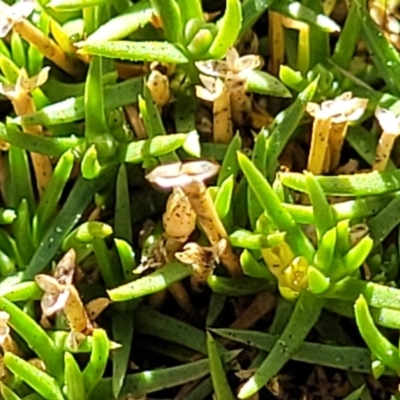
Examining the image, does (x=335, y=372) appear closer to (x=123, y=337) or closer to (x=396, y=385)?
(x=396, y=385)

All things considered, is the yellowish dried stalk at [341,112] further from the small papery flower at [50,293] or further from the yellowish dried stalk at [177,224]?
the small papery flower at [50,293]

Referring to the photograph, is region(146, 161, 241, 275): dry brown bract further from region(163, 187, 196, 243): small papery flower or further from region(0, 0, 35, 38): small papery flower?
region(0, 0, 35, 38): small papery flower

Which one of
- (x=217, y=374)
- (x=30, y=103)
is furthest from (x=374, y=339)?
(x=30, y=103)

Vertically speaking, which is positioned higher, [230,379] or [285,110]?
[285,110]

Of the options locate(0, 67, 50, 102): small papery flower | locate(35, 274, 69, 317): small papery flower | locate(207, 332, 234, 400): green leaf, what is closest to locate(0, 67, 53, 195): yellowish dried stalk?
locate(0, 67, 50, 102): small papery flower

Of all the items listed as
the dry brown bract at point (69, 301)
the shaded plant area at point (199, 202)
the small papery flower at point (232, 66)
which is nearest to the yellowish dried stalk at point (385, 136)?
the shaded plant area at point (199, 202)

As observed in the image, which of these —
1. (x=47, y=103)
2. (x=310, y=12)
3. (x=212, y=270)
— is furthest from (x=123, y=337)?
(x=310, y=12)

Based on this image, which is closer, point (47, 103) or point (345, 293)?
point (345, 293)

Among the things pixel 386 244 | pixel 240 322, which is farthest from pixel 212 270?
pixel 386 244
